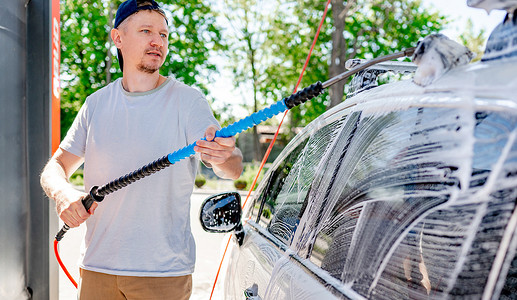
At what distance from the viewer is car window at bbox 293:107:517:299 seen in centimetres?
96

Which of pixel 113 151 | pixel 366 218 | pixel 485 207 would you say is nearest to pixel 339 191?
pixel 366 218

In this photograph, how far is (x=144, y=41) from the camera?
2.49 meters

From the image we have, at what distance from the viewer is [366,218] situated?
4.40 ft

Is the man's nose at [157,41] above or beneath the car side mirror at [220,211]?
above

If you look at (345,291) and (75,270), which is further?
(75,270)

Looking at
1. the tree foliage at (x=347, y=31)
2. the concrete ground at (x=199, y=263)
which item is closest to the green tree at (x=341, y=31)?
the tree foliage at (x=347, y=31)

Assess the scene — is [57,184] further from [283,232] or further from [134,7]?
[283,232]

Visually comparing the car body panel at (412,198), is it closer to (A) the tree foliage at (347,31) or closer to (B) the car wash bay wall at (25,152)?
(B) the car wash bay wall at (25,152)

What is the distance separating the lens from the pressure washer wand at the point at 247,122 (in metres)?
1.42

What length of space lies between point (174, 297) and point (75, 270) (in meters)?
4.58

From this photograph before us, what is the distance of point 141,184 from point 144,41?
0.67m

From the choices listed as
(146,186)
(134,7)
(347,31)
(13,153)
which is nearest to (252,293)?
(146,186)

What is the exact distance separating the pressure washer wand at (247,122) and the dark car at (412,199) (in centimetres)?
9

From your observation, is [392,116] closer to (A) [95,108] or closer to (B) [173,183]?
(B) [173,183]
